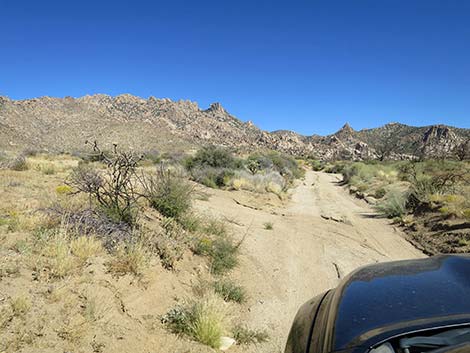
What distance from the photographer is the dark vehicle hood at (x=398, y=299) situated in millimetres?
1982

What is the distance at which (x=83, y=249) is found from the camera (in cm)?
503

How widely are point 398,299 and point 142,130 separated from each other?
6373cm

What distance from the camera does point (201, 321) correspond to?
402 centimetres

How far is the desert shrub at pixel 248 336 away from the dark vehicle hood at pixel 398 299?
1.99 metres

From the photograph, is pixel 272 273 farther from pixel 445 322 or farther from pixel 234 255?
pixel 445 322

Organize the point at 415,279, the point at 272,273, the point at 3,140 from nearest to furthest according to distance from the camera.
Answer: the point at 415,279
the point at 272,273
the point at 3,140

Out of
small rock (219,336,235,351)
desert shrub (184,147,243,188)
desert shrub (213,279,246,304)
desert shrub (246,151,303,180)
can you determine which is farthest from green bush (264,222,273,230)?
desert shrub (246,151,303,180)

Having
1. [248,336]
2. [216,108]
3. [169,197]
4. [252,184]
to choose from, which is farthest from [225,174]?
[216,108]

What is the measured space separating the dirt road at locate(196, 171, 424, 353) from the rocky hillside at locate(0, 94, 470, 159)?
24.4m

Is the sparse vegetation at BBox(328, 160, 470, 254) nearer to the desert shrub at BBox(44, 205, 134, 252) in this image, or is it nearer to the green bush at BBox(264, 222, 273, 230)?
Result: the green bush at BBox(264, 222, 273, 230)

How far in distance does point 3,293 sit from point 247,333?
3.05 metres

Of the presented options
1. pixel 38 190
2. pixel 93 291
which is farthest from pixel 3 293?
pixel 38 190

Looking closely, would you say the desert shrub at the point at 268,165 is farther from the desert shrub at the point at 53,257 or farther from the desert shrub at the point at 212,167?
the desert shrub at the point at 53,257

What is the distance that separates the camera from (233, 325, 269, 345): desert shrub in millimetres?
4312
